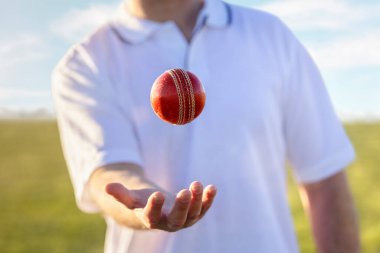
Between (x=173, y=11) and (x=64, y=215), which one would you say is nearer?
(x=173, y=11)

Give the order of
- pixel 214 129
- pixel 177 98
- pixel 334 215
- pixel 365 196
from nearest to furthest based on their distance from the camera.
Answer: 1. pixel 177 98
2. pixel 214 129
3. pixel 334 215
4. pixel 365 196

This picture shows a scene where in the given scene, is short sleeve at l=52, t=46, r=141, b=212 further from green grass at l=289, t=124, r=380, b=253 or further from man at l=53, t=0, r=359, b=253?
green grass at l=289, t=124, r=380, b=253

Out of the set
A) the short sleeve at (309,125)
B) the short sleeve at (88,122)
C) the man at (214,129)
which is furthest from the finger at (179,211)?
the short sleeve at (309,125)

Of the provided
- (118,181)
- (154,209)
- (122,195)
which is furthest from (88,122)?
(154,209)

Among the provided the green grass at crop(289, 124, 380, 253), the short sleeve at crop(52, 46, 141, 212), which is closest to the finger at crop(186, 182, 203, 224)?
the short sleeve at crop(52, 46, 141, 212)

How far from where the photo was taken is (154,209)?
66.9 inches

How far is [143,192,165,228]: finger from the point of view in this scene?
5.45 feet

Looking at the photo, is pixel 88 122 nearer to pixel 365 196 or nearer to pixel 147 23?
pixel 147 23

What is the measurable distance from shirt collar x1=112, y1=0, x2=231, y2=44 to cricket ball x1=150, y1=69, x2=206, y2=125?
843 millimetres

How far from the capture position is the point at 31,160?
26.0m

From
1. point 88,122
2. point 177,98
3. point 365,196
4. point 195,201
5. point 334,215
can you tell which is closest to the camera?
point 195,201

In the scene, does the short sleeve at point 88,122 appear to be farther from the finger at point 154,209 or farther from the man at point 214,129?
the finger at point 154,209

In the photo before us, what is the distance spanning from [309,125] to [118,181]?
0.83 metres

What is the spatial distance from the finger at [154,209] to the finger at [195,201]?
8 centimetres
